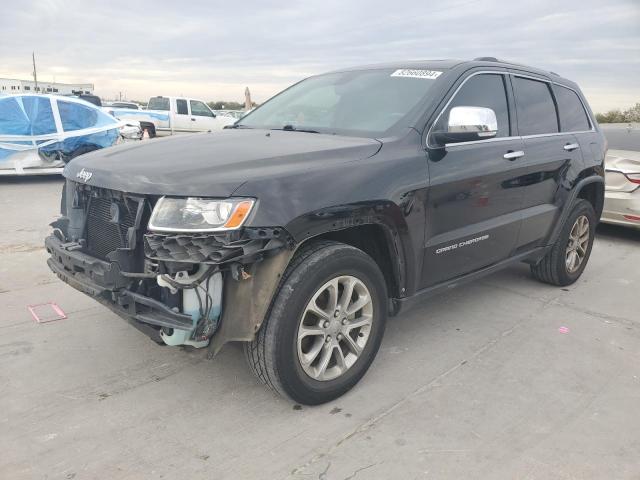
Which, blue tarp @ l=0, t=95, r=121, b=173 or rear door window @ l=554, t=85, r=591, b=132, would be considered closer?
rear door window @ l=554, t=85, r=591, b=132

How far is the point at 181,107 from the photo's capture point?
68.2ft

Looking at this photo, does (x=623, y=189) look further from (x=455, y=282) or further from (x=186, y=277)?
(x=186, y=277)

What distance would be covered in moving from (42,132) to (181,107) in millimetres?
10806

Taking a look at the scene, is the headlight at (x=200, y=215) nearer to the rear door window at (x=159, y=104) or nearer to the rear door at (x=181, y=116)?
the rear door at (x=181, y=116)

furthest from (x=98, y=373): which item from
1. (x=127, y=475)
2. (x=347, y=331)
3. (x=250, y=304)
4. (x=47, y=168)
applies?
(x=47, y=168)

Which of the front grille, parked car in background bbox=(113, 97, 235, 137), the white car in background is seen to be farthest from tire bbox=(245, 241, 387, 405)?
parked car in background bbox=(113, 97, 235, 137)

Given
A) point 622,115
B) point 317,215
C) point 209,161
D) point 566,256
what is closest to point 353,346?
point 317,215

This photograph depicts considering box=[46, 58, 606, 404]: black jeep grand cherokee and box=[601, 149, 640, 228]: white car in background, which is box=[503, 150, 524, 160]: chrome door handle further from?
box=[601, 149, 640, 228]: white car in background

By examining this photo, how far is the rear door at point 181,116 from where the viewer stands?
20672mm

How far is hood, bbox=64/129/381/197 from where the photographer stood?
8.03ft

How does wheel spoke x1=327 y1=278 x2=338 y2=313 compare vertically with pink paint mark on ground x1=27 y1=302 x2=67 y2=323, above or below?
above

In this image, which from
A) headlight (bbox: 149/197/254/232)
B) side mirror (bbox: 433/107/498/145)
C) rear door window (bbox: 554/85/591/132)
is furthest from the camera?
rear door window (bbox: 554/85/591/132)

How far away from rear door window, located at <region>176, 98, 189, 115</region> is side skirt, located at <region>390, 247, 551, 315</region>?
18.5 meters

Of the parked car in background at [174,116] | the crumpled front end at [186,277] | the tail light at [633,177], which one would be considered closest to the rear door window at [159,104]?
the parked car in background at [174,116]
